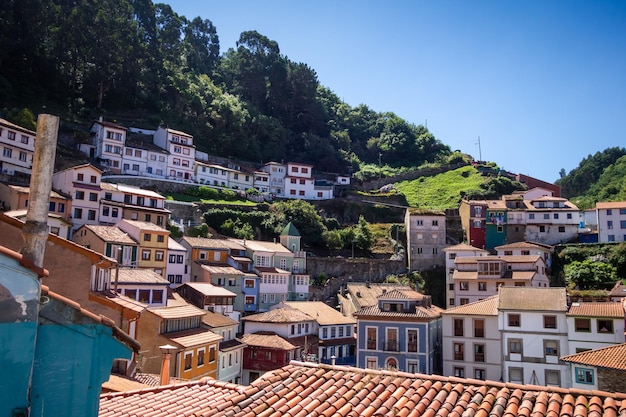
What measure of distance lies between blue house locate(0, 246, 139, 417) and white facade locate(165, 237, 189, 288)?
4340 cm

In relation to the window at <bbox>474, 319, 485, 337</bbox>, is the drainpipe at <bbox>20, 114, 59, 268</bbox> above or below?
above

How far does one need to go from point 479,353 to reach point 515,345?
3.44 meters

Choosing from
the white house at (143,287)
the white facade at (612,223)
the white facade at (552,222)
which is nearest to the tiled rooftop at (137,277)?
the white house at (143,287)

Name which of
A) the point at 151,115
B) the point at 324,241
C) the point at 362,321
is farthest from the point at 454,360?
the point at 151,115

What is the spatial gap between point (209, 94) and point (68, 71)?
2527 cm

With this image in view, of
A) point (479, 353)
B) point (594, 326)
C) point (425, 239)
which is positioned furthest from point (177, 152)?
point (594, 326)

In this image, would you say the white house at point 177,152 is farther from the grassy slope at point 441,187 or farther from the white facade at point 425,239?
the grassy slope at point 441,187

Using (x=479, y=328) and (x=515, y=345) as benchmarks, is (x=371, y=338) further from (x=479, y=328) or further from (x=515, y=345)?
(x=515, y=345)

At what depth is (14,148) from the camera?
53.5 metres

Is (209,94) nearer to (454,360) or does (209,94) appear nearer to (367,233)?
(367,233)

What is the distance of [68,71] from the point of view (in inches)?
3231

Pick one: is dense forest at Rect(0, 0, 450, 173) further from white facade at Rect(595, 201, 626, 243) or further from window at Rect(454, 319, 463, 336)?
window at Rect(454, 319, 463, 336)

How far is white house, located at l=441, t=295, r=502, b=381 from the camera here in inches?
1642

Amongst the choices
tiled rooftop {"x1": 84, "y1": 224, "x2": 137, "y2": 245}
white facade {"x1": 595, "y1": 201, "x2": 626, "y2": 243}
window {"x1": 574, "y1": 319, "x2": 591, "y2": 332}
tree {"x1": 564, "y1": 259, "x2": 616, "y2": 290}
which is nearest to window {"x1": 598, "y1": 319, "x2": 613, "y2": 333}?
window {"x1": 574, "y1": 319, "x2": 591, "y2": 332}
